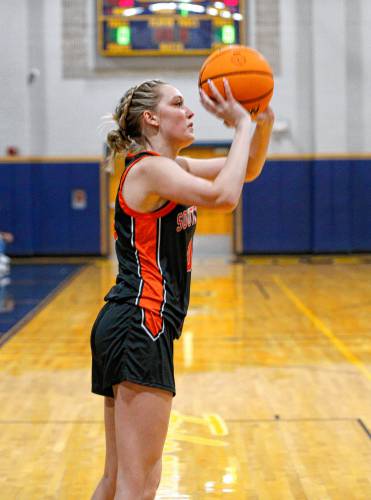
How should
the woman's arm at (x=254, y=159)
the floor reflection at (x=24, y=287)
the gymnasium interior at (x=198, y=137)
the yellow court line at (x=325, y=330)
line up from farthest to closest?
the gymnasium interior at (x=198, y=137), the floor reflection at (x=24, y=287), the yellow court line at (x=325, y=330), the woman's arm at (x=254, y=159)

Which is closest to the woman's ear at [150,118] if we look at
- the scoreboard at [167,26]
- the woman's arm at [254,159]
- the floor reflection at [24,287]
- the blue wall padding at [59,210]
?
the woman's arm at [254,159]

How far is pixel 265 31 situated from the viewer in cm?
1519

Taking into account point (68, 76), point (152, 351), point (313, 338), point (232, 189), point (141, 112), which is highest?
point (68, 76)

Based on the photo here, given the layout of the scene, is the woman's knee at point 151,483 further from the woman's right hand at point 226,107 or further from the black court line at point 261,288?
the black court line at point 261,288

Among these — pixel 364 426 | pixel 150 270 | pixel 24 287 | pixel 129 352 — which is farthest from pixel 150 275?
pixel 24 287

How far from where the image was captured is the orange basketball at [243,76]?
258 centimetres

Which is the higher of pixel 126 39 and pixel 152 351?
pixel 126 39

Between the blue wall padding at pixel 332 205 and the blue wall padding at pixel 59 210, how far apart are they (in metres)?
4.01

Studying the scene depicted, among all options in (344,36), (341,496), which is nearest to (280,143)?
(344,36)

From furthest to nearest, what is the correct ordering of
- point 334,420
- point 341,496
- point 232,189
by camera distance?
point 334,420 < point 341,496 < point 232,189

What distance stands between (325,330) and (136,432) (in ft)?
18.0

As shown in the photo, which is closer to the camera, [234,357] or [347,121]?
[234,357]

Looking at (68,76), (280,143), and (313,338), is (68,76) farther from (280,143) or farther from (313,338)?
(313,338)

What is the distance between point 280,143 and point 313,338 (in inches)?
333
